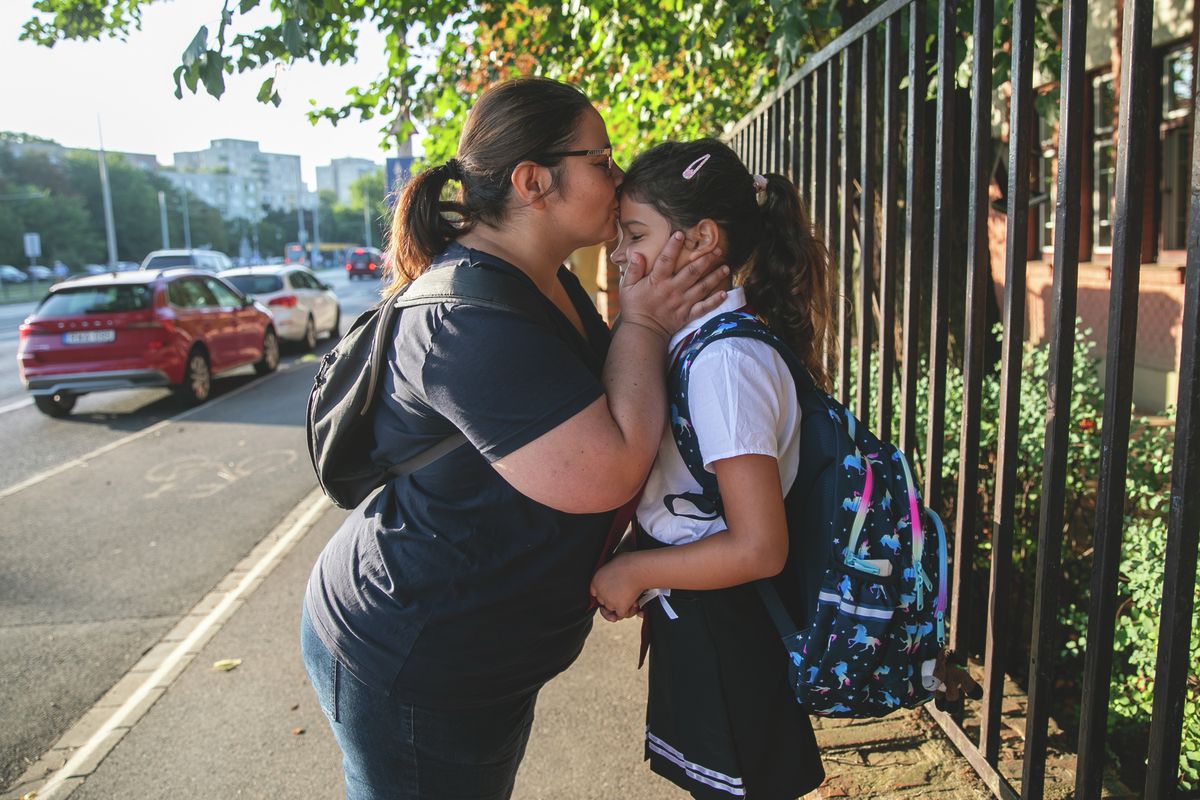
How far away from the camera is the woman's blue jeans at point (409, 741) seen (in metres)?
1.78

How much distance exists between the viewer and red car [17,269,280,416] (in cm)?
1164

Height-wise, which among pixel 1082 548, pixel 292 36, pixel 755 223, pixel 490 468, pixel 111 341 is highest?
pixel 292 36

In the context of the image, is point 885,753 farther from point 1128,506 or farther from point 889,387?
point 1128,506

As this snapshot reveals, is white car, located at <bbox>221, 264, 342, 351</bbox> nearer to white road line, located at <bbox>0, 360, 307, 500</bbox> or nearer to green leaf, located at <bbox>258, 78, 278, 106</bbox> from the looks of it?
white road line, located at <bbox>0, 360, 307, 500</bbox>

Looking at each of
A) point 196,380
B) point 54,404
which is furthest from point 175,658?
point 54,404

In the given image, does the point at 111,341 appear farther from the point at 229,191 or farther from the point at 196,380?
the point at 229,191

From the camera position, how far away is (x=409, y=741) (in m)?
1.78

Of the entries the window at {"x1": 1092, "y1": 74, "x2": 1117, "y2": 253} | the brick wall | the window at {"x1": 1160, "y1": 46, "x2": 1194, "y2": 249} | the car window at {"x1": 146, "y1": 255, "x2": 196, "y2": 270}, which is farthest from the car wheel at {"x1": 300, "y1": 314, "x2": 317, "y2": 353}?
the window at {"x1": 1160, "y1": 46, "x2": 1194, "y2": 249}

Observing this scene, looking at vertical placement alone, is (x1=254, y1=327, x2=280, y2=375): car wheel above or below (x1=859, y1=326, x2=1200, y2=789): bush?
below

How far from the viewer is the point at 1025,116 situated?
2.05 meters

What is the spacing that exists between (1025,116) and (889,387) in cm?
105

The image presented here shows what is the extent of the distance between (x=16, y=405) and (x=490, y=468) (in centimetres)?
1351

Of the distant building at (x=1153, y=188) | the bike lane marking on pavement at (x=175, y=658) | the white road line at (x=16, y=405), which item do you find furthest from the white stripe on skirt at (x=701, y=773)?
the white road line at (x=16, y=405)

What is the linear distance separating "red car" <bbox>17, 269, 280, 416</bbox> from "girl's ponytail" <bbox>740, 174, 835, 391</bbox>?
11.4 metres
